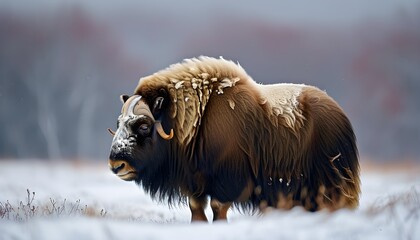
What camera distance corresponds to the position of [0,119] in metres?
4.88

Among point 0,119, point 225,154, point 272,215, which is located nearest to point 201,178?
point 225,154

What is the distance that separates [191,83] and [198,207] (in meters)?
0.82

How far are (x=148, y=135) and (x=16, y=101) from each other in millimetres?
1702

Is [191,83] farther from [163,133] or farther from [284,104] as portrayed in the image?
[284,104]

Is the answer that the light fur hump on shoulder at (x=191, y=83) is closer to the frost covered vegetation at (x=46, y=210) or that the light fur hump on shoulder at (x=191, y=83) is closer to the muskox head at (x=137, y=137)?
the muskox head at (x=137, y=137)

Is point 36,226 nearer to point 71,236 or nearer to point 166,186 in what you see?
point 71,236

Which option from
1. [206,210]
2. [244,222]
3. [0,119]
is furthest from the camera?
[0,119]

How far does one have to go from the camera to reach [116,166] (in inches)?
144

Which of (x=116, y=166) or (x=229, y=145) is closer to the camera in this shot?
(x=116, y=166)

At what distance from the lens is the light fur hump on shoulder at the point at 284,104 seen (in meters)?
4.01

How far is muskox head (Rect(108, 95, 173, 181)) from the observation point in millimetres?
3682

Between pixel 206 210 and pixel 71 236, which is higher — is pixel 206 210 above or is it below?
below

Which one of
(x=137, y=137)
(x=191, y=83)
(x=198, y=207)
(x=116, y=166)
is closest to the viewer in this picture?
(x=116, y=166)

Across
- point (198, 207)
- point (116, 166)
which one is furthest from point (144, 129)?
point (198, 207)
